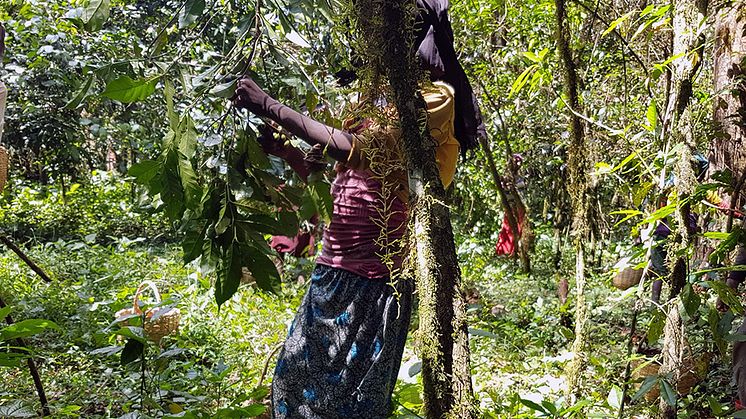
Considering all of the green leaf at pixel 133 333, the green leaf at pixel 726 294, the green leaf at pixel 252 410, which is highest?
the green leaf at pixel 726 294

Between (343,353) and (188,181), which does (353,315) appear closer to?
(343,353)

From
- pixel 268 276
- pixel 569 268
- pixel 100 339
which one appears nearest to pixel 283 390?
pixel 268 276

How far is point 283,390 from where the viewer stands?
2.03 m

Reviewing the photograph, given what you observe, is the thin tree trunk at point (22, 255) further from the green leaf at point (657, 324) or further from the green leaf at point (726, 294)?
the green leaf at point (726, 294)

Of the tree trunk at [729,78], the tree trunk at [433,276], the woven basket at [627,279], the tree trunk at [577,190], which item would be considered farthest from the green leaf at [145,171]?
the woven basket at [627,279]

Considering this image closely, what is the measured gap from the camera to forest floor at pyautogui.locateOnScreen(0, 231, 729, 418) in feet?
8.54

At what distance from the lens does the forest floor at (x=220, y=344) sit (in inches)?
103

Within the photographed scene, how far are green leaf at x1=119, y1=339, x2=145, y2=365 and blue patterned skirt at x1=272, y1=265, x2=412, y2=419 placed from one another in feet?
1.40

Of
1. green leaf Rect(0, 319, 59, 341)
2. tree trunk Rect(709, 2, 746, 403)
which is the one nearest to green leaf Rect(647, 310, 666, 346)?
tree trunk Rect(709, 2, 746, 403)

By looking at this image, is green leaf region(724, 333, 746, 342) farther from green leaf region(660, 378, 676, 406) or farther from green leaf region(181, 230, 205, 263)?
green leaf region(181, 230, 205, 263)

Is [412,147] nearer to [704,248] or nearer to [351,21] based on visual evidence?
[351,21]

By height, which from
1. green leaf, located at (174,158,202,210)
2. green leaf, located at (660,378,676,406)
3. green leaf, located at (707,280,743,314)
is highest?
green leaf, located at (174,158,202,210)

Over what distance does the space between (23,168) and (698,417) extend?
9283 mm

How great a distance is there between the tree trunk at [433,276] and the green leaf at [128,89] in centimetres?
63
